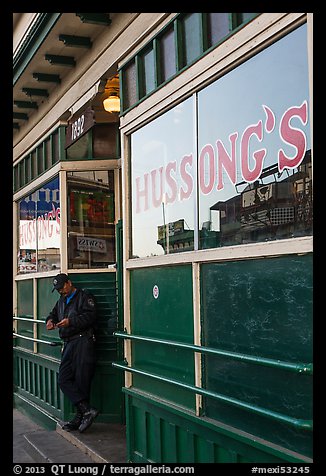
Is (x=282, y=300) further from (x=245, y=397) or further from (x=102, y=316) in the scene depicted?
(x=102, y=316)

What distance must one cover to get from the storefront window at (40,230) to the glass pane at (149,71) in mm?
2979

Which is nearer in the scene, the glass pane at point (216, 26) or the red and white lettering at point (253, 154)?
the red and white lettering at point (253, 154)

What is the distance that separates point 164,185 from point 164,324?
1.14 meters

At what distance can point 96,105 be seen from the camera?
8.05 metres

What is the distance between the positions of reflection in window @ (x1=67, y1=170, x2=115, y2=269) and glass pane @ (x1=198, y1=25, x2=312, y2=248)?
11.2ft

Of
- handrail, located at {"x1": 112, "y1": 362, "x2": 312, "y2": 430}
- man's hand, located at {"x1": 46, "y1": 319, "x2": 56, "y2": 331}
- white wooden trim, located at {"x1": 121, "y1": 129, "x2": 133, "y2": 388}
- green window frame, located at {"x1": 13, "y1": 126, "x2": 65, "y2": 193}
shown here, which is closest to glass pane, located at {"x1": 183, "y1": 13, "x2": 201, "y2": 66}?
white wooden trim, located at {"x1": 121, "y1": 129, "x2": 133, "y2": 388}

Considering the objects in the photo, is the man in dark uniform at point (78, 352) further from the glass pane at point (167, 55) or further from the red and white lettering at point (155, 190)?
the glass pane at point (167, 55)

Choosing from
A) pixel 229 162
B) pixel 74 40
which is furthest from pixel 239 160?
pixel 74 40

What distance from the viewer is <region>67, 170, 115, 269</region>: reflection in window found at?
8.14 metres

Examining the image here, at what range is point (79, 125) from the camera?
24.7 ft

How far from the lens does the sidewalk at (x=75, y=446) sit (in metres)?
6.45

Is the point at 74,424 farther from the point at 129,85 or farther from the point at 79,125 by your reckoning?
the point at 129,85

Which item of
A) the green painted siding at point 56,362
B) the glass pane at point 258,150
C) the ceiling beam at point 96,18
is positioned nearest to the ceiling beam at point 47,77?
the ceiling beam at point 96,18
